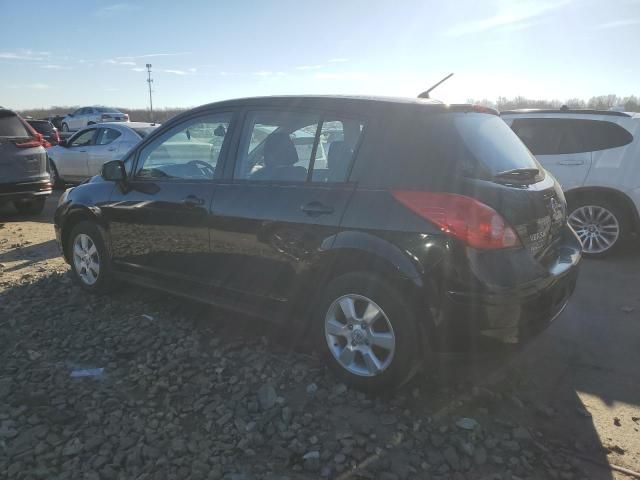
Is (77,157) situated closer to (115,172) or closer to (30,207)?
(30,207)

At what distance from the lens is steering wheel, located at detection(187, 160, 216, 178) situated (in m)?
4.00

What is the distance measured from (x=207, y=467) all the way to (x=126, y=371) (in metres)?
1.29

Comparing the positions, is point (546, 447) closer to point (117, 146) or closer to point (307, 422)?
point (307, 422)

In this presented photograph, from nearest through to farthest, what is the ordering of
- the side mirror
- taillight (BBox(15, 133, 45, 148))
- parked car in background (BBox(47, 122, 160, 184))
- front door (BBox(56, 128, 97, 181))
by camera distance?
the side mirror
taillight (BBox(15, 133, 45, 148))
parked car in background (BBox(47, 122, 160, 184))
front door (BBox(56, 128, 97, 181))

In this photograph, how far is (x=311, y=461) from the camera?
2652 mm

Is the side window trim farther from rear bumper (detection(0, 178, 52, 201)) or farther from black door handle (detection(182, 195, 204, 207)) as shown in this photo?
rear bumper (detection(0, 178, 52, 201))

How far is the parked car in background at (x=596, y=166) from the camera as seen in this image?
618 cm

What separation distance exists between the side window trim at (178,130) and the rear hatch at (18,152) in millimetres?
5119

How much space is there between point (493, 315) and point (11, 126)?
872cm

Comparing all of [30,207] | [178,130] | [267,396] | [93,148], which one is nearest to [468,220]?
[267,396]

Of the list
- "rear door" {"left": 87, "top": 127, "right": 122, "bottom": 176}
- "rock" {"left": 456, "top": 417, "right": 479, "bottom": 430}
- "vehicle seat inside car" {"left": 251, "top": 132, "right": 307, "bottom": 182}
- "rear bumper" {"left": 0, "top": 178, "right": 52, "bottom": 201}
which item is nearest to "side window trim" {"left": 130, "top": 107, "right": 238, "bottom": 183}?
"vehicle seat inside car" {"left": 251, "top": 132, "right": 307, "bottom": 182}

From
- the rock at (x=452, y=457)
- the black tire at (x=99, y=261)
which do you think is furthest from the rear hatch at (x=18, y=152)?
the rock at (x=452, y=457)

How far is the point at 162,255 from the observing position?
172 inches

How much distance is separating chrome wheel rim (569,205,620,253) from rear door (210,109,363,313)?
438 centimetres
